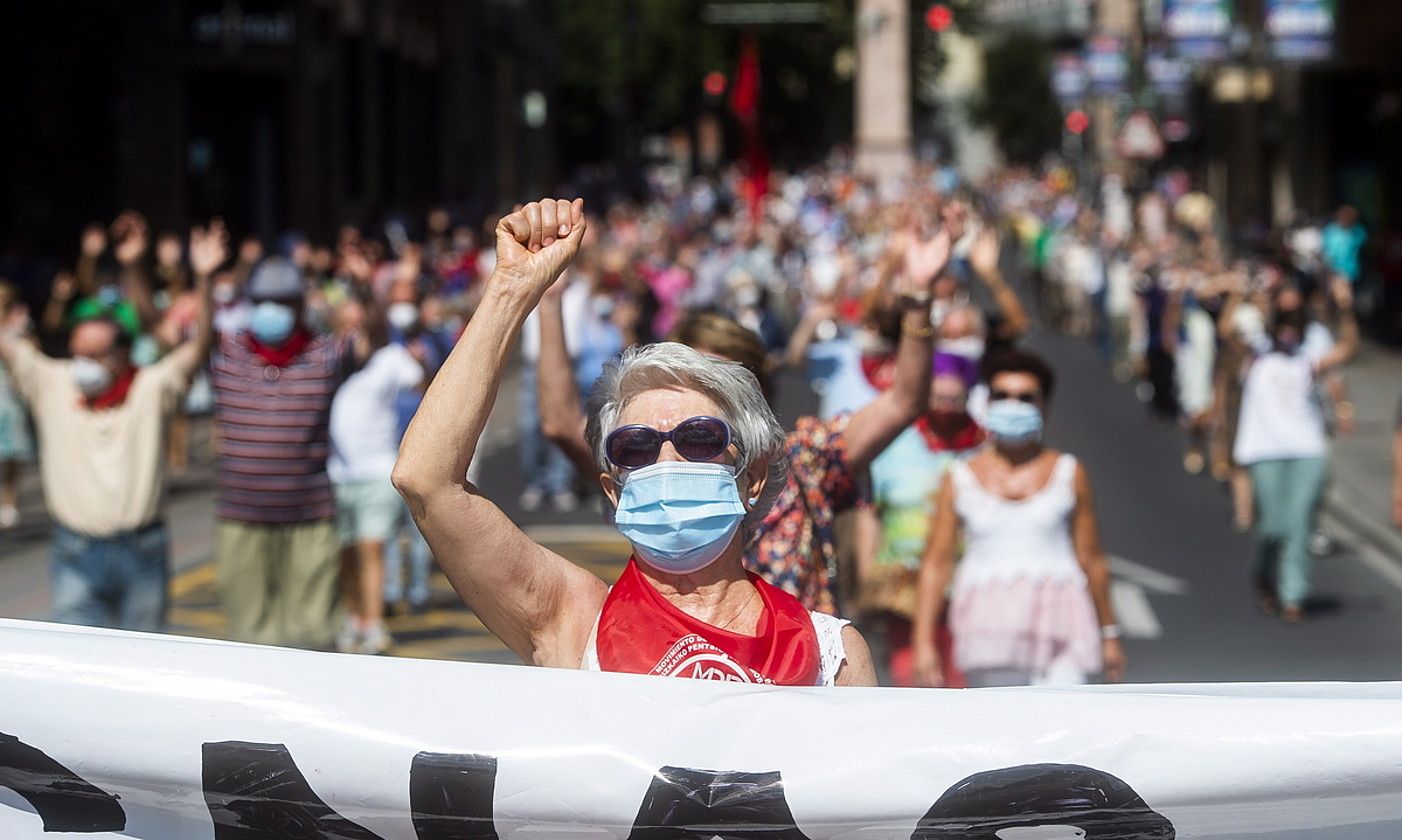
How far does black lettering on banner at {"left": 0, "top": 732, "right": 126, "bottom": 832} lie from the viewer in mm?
3379

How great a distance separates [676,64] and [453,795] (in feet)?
232

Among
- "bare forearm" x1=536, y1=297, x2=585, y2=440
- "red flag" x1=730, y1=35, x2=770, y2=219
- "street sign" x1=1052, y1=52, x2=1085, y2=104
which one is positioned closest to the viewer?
"bare forearm" x1=536, y1=297, x2=585, y2=440

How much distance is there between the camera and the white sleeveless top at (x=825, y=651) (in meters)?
3.43

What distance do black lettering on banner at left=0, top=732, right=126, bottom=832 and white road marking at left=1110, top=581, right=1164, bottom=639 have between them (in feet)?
24.4

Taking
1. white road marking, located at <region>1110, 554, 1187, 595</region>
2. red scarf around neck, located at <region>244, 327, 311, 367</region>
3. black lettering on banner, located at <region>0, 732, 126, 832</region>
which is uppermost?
red scarf around neck, located at <region>244, 327, 311, 367</region>

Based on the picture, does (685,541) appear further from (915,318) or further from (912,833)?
(915,318)

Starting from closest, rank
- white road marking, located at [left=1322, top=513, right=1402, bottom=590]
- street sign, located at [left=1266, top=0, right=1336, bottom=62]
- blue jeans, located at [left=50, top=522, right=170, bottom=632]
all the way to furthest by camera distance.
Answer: blue jeans, located at [left=50, top=522, right=170, bottom=632] < white road marking, located at [left=1322, top=513, right=1402, bottom=590] < street sign, located at [left=1266, top=0, right=1336, bottom=62]

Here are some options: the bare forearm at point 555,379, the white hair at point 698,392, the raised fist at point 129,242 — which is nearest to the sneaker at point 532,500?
the raised fist at point 129,242

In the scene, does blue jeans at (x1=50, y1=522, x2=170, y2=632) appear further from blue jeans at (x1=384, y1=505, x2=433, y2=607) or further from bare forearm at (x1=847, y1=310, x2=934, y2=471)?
bare forearm at (x1=847, y1=310, x2=934, y2=471)

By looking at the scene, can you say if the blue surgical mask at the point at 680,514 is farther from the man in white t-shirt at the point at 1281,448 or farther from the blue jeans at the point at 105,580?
the man in white t-shirt at the point at 1281,448

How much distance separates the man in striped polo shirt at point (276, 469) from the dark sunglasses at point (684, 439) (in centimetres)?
512

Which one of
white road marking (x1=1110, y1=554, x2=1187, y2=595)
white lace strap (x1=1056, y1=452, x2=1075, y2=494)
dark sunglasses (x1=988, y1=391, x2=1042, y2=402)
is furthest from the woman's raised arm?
white road marking (x1=1110, y1=554, x2=1187, y2=595)

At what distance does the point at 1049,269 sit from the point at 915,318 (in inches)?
1230

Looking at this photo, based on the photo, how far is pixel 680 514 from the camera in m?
3.34
